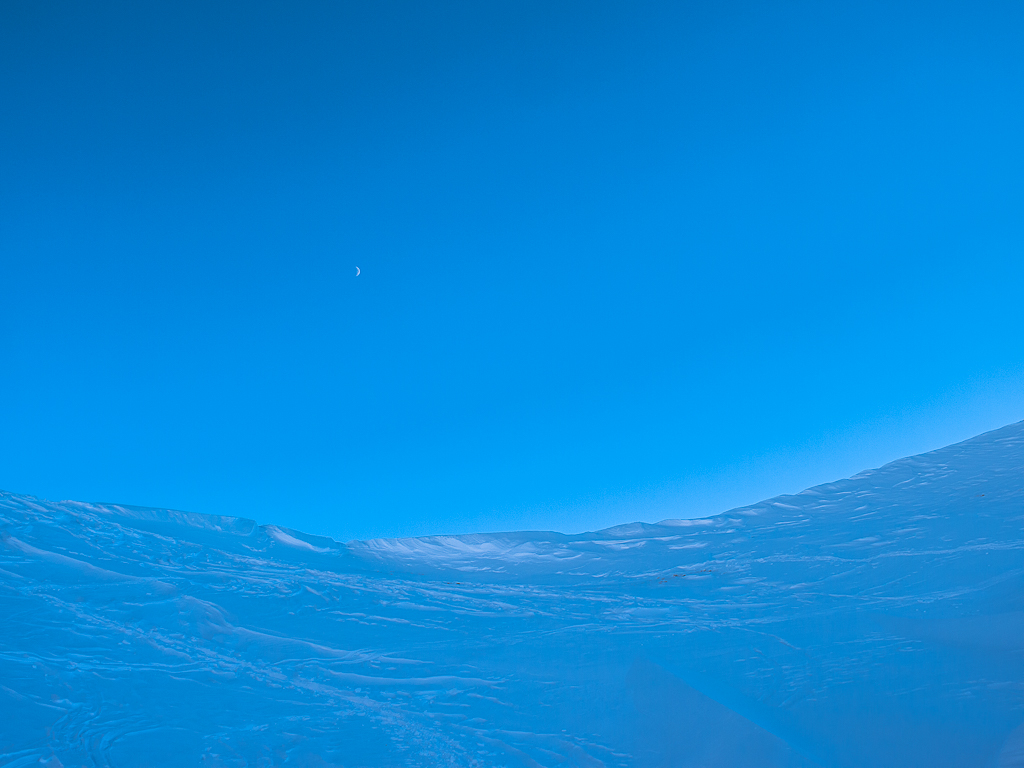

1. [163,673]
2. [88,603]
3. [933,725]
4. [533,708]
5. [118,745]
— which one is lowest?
[933,725]

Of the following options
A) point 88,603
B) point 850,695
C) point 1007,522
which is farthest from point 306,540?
point 1007,522

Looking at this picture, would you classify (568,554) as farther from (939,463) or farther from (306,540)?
(939,463)

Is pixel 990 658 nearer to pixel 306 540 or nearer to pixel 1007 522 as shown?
pixel 1007 522

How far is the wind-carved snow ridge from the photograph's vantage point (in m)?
5.89

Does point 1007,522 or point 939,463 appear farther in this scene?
point 939,463

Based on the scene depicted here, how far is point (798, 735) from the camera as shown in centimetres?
609

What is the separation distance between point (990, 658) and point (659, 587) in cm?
461

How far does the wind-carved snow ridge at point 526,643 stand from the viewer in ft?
19.3

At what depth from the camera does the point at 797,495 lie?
13820 millimetres

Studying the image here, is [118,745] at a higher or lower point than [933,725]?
higher

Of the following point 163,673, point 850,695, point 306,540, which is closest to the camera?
point 850,695

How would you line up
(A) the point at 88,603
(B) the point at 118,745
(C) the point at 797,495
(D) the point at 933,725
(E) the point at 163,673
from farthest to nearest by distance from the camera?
(C) the point at 797,495 < (A) the point at 88,603 < (E) the point at 163,673 < (D) the point at 933,725 < (B) the point at 118,745

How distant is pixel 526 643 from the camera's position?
27.5 feet

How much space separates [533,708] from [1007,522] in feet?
30.3
